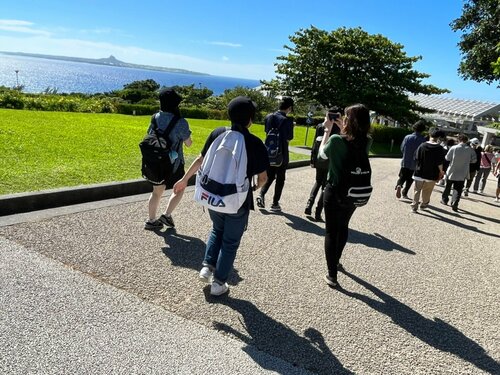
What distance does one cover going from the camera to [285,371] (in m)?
2.60

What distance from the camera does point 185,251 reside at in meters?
4.32

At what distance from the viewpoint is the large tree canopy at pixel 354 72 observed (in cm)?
2091

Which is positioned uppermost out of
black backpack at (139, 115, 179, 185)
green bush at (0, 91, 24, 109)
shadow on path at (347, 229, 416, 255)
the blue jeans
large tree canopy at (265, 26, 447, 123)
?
large tree canopy at (265, 26, 447, 123)

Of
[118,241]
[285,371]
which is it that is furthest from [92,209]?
[285,371]

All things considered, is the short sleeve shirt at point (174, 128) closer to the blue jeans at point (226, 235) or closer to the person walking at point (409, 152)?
the blue jeans at point (226, 235)

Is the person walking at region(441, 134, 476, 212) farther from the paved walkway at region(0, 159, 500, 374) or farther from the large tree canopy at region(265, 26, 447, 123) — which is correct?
the large tree canopy at region(265, 26, 447, 123)

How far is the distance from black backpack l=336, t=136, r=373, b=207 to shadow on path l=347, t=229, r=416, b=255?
199 cm

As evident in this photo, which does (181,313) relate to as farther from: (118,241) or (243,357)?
(118,241)

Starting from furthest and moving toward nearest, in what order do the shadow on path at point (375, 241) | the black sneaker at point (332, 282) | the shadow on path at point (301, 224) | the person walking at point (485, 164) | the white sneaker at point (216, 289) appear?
the person walking at point (485, 164)
the shadow on path at point (301, 224)
the shadow on path at point (375, 241)
the black sneaker at point (332, 282)
the white sneaker at point (216, 289)

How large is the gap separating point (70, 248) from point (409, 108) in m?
21.0

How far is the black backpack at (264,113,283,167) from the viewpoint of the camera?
608cm

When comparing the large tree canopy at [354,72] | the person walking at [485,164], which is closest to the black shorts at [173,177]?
the person walking at [485,164]

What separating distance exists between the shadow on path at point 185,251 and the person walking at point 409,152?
17.6 feet

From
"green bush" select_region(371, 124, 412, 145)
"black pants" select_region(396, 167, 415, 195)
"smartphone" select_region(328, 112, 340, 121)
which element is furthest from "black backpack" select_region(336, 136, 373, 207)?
"green bush" select_region(371, 124, 412, 145)
